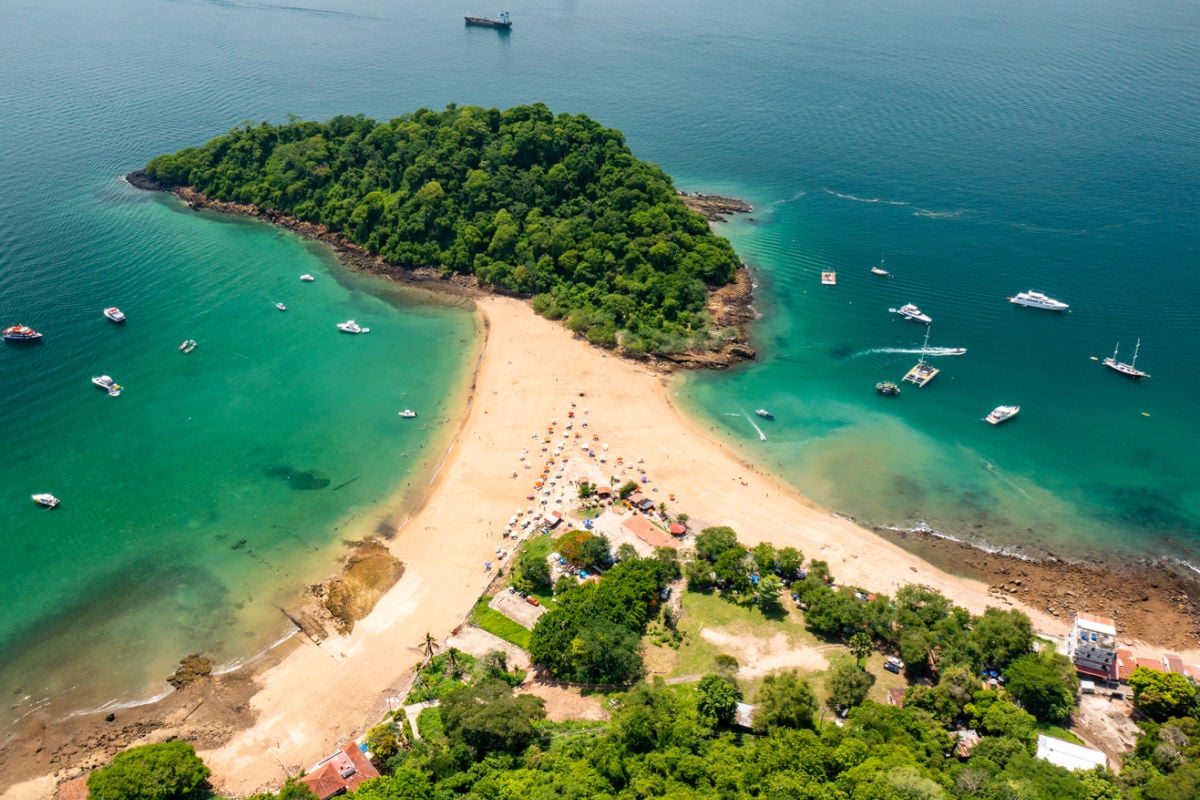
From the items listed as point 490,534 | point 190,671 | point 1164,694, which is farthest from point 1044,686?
point 190,671

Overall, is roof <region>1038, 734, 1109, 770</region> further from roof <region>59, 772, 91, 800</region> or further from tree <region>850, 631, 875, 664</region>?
roof <region>59, 772, 91, 800</region>

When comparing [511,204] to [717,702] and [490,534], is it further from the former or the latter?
[717,702]

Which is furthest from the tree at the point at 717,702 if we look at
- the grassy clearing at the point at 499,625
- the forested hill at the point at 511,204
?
the forested hill at the point at 511,204

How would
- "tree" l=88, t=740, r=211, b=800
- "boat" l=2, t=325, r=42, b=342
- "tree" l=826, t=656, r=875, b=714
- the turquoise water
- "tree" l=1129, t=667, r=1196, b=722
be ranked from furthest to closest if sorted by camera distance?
"boat" l=2, t=325, r=42, b=342, the turquoise water, "tree" l=826, t=656, r=875, b=714, "tree" l=1129, t=667, r=1196, b=722, "tree" l=88, t=740, r=211, b=800

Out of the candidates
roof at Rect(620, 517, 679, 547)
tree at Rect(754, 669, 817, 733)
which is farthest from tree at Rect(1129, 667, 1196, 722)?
roof at Rect(620, 517, 679, 547)

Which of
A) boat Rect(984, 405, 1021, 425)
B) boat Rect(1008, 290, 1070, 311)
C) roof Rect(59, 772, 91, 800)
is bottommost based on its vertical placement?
roof Rect(59, 772, 91, 800)

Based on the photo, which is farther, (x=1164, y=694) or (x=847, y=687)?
(x=847, y=687)

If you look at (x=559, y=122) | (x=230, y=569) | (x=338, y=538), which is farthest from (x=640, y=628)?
(x=559, y=122)
